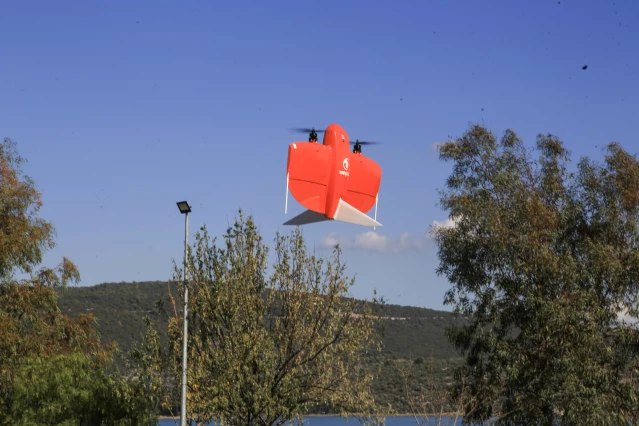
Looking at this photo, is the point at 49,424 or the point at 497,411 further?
the point at 497,411

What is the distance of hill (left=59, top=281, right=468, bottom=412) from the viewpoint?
286 feet

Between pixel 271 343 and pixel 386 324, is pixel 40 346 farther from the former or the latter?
pixel 386 324

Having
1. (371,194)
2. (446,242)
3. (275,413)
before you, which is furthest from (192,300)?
(446,242)

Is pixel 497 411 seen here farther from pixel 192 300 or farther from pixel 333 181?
pixel 333 181

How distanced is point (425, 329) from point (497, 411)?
8670cm

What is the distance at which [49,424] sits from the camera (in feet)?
119

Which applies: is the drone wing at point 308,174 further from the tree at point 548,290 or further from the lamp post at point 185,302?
the tree at point 548,290

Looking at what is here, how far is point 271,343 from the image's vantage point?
27.8 meters

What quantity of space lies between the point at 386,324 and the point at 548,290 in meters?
83.1

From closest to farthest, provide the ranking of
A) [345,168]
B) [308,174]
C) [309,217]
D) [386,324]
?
[308,174] → [309,217] → [345,168] → [386,324]

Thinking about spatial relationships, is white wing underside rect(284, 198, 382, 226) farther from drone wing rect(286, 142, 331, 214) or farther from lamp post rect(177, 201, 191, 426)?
lamp post rect(177, 201, 191, 426)

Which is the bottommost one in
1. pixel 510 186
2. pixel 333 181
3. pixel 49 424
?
pixel 49 424

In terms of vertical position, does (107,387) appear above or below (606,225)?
below

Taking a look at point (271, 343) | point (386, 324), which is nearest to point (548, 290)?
point (271, 343)
